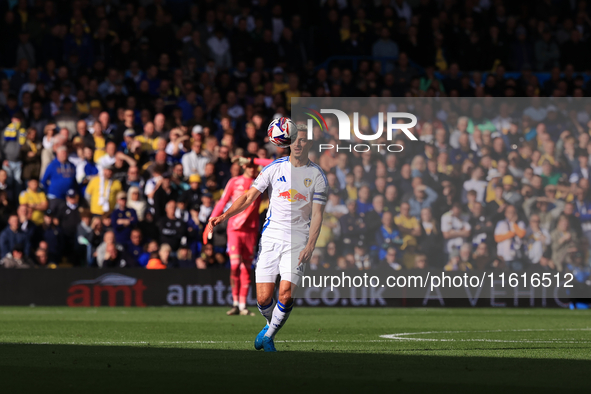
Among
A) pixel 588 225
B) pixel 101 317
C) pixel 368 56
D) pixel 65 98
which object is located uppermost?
pixel 368 56

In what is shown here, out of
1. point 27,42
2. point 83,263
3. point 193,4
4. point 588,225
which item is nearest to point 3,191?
point 83,263

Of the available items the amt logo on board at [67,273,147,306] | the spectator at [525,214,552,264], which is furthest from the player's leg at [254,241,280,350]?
the spectator at [525,214,552,264]

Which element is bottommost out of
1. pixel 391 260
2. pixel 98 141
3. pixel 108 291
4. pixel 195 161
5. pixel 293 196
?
pixel 108 291

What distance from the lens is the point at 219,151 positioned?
20.0 meters

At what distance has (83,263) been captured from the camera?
19781 millimetres

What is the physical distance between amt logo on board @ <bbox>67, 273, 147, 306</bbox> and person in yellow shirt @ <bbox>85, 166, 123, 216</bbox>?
5.51 ft

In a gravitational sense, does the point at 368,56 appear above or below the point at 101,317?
above

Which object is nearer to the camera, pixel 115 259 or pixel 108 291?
pixel 108 291

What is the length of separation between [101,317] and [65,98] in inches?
269

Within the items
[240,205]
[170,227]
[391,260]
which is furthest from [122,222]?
[240,205]

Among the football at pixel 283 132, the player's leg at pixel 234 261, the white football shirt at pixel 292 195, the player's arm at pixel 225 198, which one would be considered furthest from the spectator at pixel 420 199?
the football at pixel 283 132

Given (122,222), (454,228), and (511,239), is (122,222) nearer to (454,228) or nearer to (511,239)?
(454,228)

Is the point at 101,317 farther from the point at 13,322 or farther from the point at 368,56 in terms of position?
the point at 368,56

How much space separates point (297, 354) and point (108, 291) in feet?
34.5
